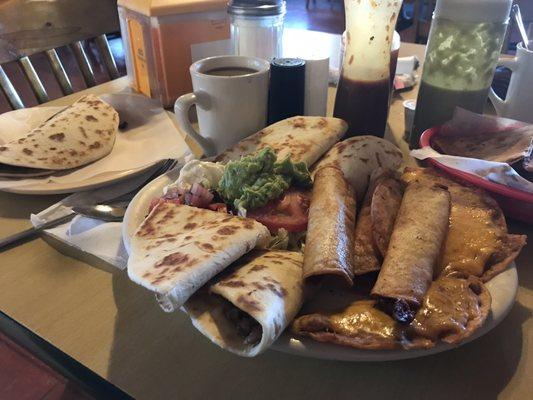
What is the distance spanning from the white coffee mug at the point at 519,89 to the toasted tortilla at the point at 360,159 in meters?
0.42

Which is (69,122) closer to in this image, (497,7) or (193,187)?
(193,187)

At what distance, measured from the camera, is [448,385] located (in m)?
0.58

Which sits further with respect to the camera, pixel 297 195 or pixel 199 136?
pixel 199 136

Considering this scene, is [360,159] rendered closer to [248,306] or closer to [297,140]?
[297,140]

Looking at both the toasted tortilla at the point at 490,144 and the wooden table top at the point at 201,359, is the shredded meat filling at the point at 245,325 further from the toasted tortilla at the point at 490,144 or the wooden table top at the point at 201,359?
the toasted tortilla at the point at 490,144

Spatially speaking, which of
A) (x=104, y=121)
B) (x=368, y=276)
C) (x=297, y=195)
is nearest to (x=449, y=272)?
(x=368, y=276)

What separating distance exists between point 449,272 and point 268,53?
3.30 ft

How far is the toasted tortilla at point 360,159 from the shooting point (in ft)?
2.82

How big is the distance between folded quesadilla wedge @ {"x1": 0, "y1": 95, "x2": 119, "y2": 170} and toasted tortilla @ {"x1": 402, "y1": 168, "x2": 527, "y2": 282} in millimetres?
798

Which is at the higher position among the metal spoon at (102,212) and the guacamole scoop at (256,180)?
the guacamole scoop at (256,180)

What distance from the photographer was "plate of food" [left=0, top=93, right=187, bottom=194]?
1.01 meters

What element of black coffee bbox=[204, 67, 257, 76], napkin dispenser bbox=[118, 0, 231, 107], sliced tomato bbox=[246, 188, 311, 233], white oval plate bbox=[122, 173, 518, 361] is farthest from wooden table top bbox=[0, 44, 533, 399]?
napkin dispenser bbox=[118, 0, 231, 107]

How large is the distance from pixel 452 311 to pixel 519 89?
80 cm

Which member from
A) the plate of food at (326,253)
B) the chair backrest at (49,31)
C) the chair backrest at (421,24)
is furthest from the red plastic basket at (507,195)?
the chair backrest at (421,24)
